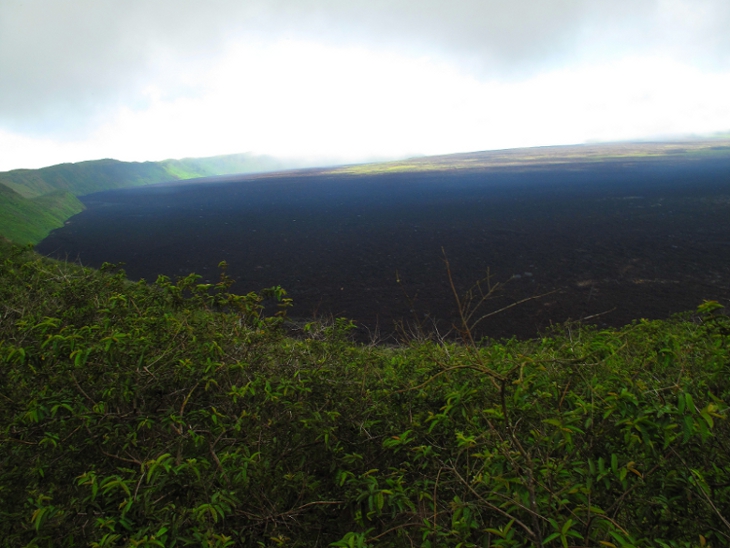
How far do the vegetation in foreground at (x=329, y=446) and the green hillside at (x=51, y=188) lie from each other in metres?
43.4

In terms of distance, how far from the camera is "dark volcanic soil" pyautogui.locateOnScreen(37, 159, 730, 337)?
1991 cm

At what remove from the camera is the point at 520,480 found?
1.88 meters

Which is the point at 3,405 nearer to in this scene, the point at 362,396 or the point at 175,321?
the point at 175,321

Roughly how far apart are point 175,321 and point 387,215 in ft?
150

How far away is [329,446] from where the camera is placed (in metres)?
2.90

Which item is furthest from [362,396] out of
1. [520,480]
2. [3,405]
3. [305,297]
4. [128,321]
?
[305,297]

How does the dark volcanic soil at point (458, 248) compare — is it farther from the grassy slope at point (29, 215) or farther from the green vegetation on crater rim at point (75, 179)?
the green vegetation on crater rim at point (75, 179)

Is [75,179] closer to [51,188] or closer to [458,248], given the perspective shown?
[51,188]

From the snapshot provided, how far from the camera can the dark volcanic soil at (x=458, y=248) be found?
19906 millimetres

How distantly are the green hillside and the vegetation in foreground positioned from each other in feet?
143

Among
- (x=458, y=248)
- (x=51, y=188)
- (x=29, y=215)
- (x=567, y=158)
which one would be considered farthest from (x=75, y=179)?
(x=567, y=158)

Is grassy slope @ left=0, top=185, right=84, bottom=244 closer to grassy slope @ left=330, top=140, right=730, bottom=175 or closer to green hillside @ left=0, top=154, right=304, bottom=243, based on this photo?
green hillside @ left=0, top=154, right=304, bottom=243

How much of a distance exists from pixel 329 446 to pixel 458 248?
1175 inches

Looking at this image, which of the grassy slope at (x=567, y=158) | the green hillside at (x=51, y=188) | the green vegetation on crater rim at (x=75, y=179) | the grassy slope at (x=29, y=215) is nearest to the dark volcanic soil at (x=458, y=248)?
the grassy slope at (x=29, y=215)
